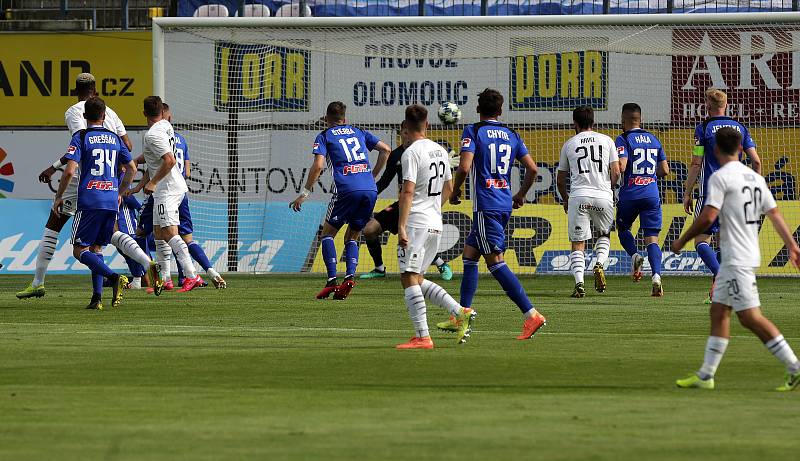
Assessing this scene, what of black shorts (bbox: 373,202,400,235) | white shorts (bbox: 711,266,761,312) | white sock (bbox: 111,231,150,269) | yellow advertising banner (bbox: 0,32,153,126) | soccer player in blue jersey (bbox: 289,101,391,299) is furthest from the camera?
yellow advertising banner (bbox: 0,32,153,126)

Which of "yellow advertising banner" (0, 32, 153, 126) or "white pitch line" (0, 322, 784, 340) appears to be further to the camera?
"yellow advertising banner" (0, 32, 153, 126)

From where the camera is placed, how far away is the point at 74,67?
86.3 feet

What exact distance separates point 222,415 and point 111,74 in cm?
1980

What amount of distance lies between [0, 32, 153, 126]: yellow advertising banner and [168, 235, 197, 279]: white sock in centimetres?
844

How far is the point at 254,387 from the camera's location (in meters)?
8.59

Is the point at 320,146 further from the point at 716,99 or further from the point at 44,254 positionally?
the point at 716,99

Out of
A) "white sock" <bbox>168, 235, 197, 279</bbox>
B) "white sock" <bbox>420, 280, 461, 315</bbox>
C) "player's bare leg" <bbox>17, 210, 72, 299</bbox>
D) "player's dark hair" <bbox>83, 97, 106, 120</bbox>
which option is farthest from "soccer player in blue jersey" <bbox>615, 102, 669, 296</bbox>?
"white sock" <bbox>420, 280, 461, 315</bbox>

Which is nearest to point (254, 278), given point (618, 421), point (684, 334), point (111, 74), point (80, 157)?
point (111, 74)

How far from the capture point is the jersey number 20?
15.4 m

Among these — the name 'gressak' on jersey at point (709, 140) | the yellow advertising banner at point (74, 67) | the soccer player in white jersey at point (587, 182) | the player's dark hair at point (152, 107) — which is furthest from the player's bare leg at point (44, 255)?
the yellow advertising banner at point (74, 67)

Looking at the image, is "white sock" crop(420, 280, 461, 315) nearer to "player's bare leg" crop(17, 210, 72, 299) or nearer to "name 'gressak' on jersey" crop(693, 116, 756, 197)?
"name 'gressak' on jersey" crop(693, 116, 756, 197)

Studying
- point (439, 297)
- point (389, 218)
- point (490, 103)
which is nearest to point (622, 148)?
point (389, 218)

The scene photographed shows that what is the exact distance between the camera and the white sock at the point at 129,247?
16.5m

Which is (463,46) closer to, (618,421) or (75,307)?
(75,307)
